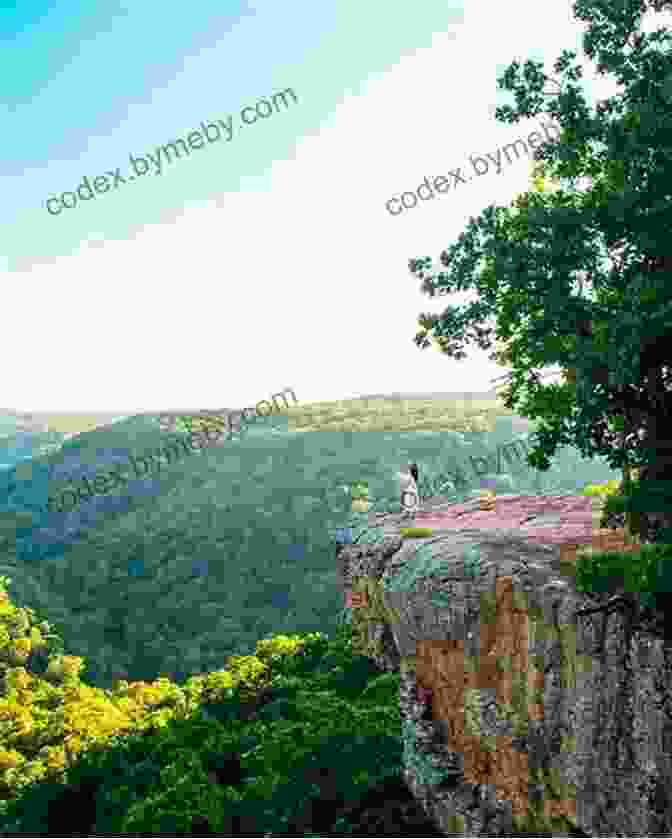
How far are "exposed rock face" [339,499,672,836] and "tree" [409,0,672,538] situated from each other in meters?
2.28

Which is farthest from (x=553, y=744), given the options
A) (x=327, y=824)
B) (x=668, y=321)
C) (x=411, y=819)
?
(x=327, y=824)

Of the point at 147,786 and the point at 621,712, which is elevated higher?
the point at 621,712

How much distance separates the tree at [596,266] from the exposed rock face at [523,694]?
228cm

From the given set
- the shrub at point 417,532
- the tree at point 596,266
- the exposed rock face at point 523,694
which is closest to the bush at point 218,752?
the exposed rock face at point 523,694

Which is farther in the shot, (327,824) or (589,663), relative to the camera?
(327,824)

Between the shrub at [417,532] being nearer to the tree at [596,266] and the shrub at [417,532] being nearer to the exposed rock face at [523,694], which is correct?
the exposed rock face at [523,694]

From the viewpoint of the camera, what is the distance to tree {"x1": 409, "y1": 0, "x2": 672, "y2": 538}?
38.7 ft

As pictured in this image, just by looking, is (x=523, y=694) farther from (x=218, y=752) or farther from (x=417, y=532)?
(x=218, y=752)

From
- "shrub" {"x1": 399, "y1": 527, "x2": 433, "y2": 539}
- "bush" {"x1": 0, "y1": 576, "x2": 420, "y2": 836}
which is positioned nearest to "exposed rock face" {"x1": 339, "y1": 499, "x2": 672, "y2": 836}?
"shrub" {"x1": 399, "y1": 527, "x2": 433, "y2": 539}

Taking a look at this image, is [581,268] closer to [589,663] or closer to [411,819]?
[589,663]

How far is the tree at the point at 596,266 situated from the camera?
1179 centimetres

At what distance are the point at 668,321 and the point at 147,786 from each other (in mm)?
27786

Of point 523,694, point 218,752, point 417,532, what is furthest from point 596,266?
point 218,752

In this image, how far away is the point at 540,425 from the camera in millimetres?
14070
